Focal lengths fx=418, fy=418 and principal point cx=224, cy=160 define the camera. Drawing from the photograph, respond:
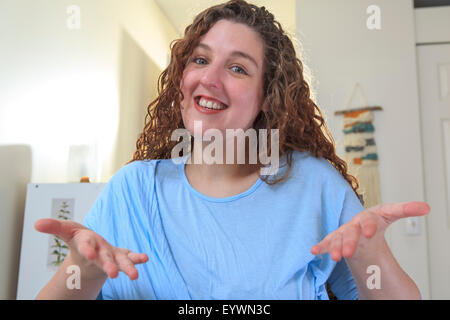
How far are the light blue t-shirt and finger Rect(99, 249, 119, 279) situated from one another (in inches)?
8.6

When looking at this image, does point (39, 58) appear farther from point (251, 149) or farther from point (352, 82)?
point (352, 82)

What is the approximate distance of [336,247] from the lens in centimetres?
50

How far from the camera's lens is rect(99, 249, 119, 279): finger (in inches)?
18.8

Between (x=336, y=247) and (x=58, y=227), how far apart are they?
34 cm

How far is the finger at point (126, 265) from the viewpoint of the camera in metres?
0.48

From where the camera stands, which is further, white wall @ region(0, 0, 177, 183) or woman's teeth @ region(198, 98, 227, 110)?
white wall @ region(0, 0, 177, 183)

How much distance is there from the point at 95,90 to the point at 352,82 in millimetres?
1492

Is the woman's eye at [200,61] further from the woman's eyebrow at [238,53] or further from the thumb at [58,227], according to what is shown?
the thumb at [58,227]

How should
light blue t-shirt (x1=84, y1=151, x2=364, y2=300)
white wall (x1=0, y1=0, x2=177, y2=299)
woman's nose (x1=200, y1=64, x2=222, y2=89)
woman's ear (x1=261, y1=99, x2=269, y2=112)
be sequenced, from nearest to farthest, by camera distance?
light blue t-shirt (x1=84, y1=151, x2=364, y2=300)
woman's nose (x1=200, y1=64, x2=222, y2=89)
woman's ear (x1=261, y1=99, x2=269, y2=112)
white wall (x1=0, y1=0, x2=177, y2=299)

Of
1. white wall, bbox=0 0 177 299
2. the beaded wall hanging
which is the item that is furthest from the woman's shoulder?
the beaded wall hanging

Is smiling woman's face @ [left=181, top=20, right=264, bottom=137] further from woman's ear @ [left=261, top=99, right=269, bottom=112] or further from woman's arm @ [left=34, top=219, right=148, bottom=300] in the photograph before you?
woman's arm @ [left=34, top=219, right=148, bottom=300]

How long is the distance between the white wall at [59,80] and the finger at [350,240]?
1.70 meters

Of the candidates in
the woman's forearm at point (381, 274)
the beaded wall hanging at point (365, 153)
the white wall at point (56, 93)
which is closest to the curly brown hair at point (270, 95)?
the woman's forearm at point (381, 274)

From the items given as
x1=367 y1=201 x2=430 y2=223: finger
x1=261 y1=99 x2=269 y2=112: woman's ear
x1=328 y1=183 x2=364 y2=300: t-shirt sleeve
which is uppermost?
x1=261 y1=99 x2=269 y2=112: woman's ear
